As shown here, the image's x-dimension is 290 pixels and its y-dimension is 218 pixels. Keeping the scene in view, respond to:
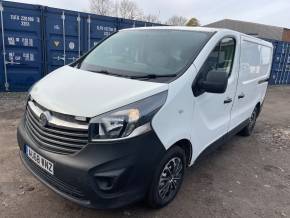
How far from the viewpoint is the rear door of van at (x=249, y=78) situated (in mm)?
3988

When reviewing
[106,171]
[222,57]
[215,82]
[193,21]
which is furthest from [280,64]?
[193,21]

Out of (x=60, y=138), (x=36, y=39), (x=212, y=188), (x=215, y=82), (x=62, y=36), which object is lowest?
(x=212, y=188)

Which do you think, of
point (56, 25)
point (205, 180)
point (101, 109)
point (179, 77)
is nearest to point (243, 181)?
point (205, 180)

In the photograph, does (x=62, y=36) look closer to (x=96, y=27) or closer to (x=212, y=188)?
(x=96, y=27)

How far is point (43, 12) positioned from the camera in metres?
7.52

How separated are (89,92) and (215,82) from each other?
1.25 metres

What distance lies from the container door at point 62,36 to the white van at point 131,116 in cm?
482

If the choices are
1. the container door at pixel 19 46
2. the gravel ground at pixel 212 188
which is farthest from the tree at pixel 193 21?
the gravel ground at pixel 212 188

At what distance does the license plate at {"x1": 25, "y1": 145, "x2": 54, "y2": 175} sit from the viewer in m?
2.28

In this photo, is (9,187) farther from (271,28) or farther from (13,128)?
(271,28)

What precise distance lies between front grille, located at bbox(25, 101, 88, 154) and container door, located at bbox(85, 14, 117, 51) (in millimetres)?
6422

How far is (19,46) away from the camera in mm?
7504

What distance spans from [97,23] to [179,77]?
21.7 ft

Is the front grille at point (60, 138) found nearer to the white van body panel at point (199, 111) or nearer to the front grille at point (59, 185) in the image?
the front grille at point (59, 185)
